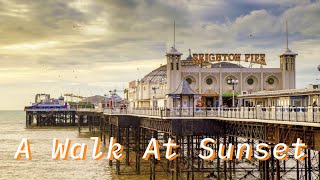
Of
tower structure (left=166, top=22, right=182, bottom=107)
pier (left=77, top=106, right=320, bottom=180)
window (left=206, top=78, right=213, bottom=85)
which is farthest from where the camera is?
window (left=206, top=78, right=213, bottom=85)

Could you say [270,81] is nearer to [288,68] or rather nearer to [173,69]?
[288,68]

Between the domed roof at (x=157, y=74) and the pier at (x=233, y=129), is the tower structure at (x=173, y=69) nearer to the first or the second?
the pier at (x=233, y=129)

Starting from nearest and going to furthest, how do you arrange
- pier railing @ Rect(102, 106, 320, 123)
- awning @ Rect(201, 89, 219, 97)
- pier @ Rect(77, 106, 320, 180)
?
pier railing @ Rect(102, 106, 320, 123)
pier @ Rect(77, 106, 320, 180)
awning @ Rect(201, 89, 219, 97)

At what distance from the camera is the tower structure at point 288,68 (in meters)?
84.1

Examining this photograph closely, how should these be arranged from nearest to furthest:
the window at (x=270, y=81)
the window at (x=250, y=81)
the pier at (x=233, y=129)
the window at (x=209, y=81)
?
the pier at (x=233, y=129) → the window at (x=209, y=81) → the window at (x=250, y=81) → the window at (x=270, y=81)

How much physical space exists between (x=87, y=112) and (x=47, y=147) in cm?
5182

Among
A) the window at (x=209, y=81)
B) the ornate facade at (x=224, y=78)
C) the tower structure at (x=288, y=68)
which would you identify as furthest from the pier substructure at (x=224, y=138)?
the tower structure at (x=288, y=68)

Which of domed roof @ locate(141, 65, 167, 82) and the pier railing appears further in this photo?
domed roof @ locate(141, 65, 167, 82)

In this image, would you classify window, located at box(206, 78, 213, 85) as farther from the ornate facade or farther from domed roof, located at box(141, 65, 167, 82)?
domed roof, located at box(141, 65, 167, 82)

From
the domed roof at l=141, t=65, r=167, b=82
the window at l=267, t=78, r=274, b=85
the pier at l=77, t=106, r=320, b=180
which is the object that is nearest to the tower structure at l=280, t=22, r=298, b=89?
the window at l=267, t=78, r=274, b=85

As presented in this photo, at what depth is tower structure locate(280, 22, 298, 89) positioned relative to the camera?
276ft

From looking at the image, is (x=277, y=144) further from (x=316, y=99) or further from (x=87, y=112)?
(x=87, y=112)

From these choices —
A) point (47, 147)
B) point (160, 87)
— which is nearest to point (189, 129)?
point (160, 87)

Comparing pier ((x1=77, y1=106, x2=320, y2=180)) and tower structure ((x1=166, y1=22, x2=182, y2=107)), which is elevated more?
Answer: tower structure ((x1=166, y1=22, x2=182, y2=107))
